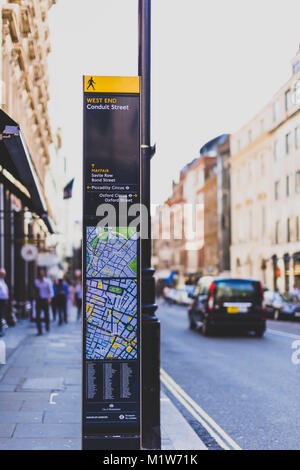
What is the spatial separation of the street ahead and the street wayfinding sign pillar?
5.50 ft

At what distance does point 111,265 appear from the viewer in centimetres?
529

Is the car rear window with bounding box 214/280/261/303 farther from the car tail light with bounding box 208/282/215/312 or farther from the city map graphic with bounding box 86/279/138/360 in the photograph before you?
the city map graphic with bounding box 86/279/138/360

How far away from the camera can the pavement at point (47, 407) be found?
6246 millimetres

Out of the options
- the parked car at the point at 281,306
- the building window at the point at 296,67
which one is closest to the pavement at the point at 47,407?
the building window at the point at 296,67

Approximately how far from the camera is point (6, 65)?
17.4 m

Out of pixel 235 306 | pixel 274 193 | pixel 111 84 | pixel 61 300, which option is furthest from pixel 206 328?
pixel 111 84

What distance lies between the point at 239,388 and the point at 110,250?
5614 millimetres

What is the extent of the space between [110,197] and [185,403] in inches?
184

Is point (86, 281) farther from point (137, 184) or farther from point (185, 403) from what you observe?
point (185, 403)

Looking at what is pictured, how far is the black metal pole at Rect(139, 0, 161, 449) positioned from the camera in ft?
18.8

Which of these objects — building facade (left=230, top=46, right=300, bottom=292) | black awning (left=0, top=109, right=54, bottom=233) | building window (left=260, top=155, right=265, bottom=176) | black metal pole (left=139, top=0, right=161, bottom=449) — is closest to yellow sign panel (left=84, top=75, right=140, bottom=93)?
black metal pole (left=139, top=0, right=161, bottom=449)

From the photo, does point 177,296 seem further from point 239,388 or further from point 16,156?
point 16,156

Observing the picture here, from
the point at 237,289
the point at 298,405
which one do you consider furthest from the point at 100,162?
the point at 237,289

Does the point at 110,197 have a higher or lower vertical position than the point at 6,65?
lower
